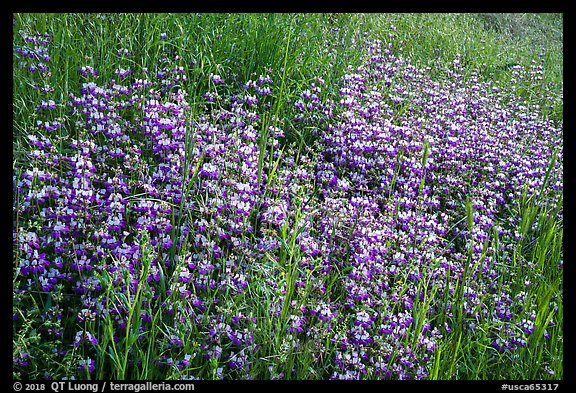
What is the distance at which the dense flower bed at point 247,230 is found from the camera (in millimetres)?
2832

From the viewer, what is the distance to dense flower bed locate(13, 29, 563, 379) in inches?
111

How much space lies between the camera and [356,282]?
3.30 meters

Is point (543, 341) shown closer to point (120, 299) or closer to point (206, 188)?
point (206, 188)

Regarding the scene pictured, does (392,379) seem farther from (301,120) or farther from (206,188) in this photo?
(301,120)

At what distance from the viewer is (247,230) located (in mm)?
3281

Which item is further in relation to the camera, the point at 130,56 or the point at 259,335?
the point at 130,56

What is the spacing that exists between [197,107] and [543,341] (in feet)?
10.3
